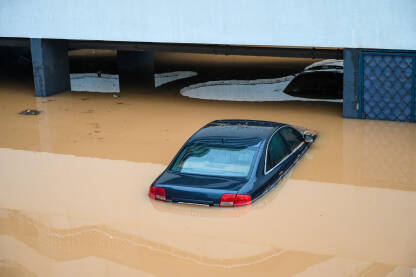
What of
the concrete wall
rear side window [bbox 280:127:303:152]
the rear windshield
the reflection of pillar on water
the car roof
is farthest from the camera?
the concrete wall

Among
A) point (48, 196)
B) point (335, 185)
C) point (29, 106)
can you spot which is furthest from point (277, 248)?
point (29, 106)

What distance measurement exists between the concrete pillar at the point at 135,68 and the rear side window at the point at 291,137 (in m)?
10.1

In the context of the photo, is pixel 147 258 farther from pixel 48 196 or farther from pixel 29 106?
pixel 29 106

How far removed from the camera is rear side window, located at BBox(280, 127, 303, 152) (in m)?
10.7

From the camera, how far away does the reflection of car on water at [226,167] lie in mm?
8875

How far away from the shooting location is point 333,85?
61.3 ft

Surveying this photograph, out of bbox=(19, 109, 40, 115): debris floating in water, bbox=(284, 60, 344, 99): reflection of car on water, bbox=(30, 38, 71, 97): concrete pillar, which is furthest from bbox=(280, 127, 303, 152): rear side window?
bbox=(30, 38, 71, 97): concrete pillar

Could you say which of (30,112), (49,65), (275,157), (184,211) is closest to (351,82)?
(275,157)

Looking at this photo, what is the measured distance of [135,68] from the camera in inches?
910

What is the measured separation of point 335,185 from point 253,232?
2.47 m

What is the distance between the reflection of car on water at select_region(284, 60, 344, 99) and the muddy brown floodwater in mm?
3450

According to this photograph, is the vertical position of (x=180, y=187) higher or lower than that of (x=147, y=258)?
higher

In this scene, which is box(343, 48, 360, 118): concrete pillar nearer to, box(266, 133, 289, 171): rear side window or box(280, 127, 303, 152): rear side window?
box(280, 127, 303, 152): rear side window

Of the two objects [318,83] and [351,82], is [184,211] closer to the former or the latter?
[351,82]
